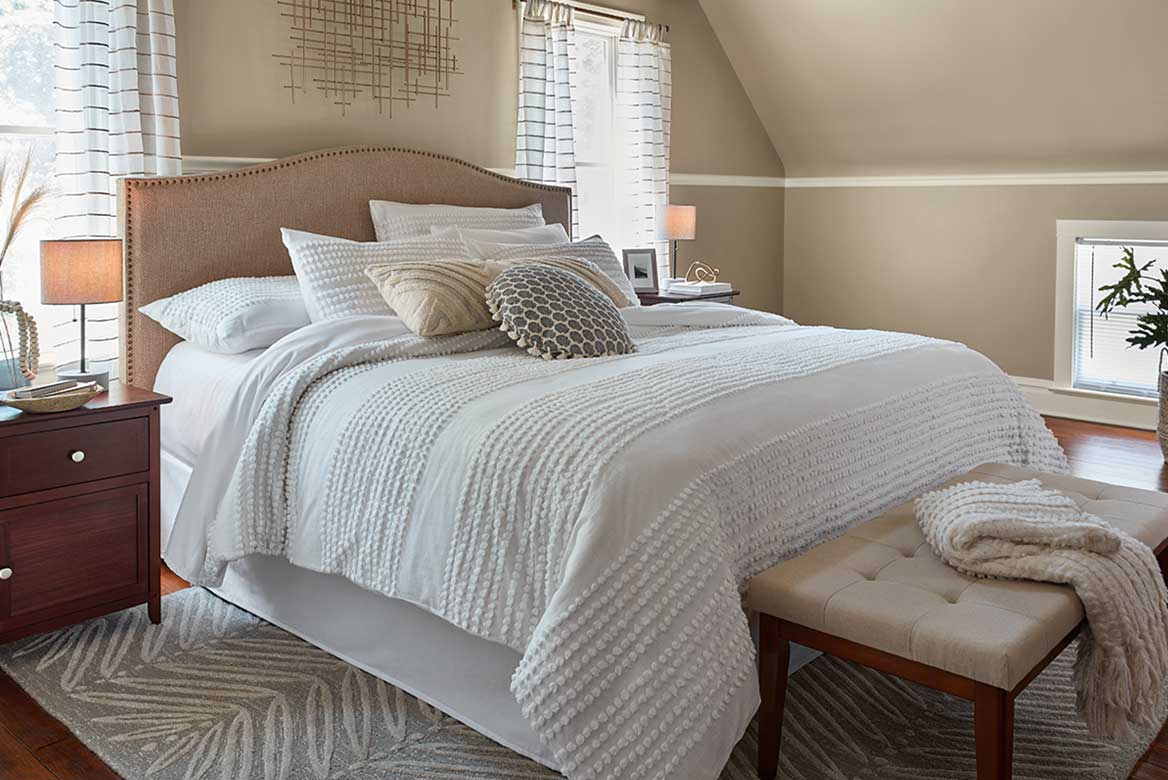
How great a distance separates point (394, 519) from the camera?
225 cm

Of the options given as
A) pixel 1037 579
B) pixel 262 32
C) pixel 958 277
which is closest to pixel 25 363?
pixel 262 32

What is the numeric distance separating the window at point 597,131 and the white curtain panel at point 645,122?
A: 56mm

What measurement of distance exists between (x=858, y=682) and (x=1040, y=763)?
452 mm

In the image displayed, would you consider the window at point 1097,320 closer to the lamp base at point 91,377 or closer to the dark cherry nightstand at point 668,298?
the dark cherry nightstand at point 668,298

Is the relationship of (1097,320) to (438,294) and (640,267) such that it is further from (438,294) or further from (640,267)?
(438,294)

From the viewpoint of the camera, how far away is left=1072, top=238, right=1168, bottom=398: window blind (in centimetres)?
528

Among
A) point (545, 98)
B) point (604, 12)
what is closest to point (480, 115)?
point (545, 98)

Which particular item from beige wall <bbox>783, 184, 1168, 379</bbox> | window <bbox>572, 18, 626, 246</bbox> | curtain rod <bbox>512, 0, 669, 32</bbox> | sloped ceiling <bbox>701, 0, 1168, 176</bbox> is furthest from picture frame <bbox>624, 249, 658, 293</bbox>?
beige wall <bbox>783, 184, 1168, 379</bbox>

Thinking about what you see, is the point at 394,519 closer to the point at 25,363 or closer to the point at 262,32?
the point at 25,363

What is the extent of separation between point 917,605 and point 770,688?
1.16 feet

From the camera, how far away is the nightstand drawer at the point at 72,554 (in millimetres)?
2504

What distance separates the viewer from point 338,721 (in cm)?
228

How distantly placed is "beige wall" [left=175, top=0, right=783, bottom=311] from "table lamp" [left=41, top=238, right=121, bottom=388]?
3.28 feet

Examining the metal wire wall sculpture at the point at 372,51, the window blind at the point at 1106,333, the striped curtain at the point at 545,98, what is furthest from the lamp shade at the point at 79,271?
the window blind at the point at 1106,333
